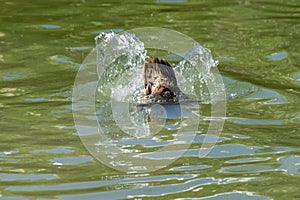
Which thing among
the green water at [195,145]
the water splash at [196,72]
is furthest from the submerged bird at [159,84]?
the green water at [195,145]

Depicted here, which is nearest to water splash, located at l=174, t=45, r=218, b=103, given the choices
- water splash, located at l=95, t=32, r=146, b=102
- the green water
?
the green water

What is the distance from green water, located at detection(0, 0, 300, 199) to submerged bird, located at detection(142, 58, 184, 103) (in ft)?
1.81

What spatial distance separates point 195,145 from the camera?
6.73 meters

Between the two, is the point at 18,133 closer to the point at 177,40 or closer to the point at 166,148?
the point at 166,148

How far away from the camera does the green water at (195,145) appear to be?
19.2 ft

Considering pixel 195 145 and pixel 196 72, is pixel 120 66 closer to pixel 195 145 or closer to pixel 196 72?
pixel 196 72

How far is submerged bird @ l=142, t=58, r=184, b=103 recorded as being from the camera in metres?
7.82

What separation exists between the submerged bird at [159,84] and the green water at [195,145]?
1.81 ft

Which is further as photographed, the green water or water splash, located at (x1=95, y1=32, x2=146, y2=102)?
water splash, located at (x1=95, y1=32, x2=146, y2=102)

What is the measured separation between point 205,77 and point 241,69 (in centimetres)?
50

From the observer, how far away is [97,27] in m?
10.6

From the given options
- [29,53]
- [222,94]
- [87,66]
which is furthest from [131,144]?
[29,53]

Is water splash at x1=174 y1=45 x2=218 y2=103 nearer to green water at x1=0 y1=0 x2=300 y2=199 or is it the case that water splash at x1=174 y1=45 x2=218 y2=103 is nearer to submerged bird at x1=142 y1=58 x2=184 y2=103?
green water at x1=0 y1=0 x2=300 y2=199

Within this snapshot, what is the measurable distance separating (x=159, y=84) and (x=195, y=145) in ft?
3.97
